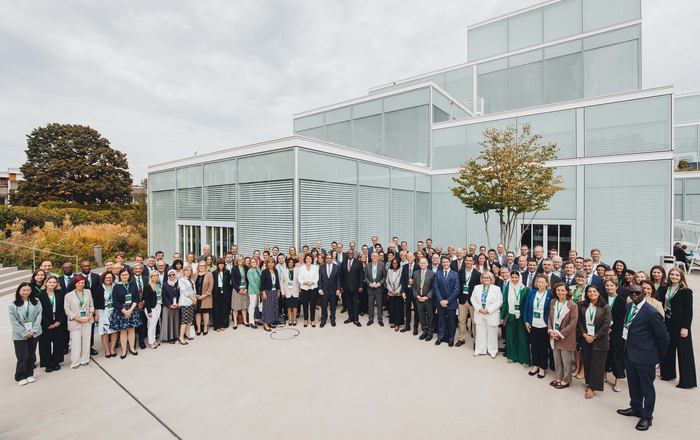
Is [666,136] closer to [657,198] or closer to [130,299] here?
[657,198]

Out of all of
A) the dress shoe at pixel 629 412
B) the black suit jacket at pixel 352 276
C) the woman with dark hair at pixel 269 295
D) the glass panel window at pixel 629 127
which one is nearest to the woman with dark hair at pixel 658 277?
the dress shoe at pixel 629 412

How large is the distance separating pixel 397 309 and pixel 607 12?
817 inches

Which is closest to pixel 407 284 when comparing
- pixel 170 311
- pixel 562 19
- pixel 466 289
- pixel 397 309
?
pixel 397 309

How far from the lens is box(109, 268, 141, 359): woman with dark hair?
613cm

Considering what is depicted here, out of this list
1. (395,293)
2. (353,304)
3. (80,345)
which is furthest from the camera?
(353,304)

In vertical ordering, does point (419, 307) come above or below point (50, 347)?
above

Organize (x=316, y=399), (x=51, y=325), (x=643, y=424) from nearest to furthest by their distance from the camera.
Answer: (x=643, y=424) < (x=316, y=399) < (x=51, y=325)

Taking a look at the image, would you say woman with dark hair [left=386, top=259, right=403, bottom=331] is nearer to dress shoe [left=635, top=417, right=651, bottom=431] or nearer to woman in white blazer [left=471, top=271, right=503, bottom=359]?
woman in white blazer [left=471, top=271, right=503, bottom=359]

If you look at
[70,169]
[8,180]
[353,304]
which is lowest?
[353,304]

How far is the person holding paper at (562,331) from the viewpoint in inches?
193

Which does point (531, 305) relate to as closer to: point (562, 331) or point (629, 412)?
point (562, 331)

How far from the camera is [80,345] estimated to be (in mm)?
5914

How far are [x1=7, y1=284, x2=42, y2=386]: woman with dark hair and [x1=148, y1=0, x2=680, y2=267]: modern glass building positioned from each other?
224 inches

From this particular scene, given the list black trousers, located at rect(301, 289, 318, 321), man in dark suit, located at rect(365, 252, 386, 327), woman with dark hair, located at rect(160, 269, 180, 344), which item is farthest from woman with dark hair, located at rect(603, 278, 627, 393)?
woman with dark hair, located at rect(160, 269, 180, 344)
